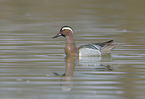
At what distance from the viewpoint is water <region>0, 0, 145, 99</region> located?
994cm

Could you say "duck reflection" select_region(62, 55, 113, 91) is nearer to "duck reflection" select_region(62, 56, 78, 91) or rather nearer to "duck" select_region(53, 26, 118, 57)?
"duck reflection" select_region(62, 56, 78, 91)

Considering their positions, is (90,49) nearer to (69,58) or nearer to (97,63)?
(69,58)

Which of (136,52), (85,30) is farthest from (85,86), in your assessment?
(85,30)

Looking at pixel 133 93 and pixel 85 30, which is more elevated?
pixel 85 30

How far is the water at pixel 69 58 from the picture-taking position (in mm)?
9938

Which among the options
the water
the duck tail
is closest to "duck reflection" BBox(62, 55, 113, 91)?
the water

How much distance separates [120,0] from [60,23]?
932 cm

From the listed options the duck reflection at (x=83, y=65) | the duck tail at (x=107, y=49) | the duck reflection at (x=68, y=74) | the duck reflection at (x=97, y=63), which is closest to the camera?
the duck reflection at (x=68, y=74)

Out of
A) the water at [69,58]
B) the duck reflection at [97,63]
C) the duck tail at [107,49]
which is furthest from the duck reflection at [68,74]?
the duck tail at [107,49]

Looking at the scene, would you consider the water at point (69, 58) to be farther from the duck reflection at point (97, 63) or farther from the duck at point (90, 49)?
the duck at point (90, 49)

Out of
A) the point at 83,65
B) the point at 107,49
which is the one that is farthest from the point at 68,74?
the point at 107,49

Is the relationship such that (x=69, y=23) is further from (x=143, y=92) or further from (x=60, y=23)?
(x=143, y=92)

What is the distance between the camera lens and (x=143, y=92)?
31.7 ft

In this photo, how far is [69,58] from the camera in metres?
13.9
